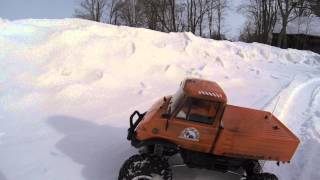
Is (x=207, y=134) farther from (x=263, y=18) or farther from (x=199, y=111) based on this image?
(x=263, y=18)

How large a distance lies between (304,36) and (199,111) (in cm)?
4645

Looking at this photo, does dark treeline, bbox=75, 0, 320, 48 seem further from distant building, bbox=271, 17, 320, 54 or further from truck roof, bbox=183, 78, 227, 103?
truck roof, bbox=183, 78, 227, 103

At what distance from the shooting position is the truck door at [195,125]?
576 cm

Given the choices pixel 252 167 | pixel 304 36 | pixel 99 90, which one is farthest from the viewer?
pixel 304 36

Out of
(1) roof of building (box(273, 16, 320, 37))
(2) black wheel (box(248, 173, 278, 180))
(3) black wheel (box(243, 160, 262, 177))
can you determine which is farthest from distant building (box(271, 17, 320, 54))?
(2) black wheel (box(248, 173, 278, 180))

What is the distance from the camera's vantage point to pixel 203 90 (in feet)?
19.7

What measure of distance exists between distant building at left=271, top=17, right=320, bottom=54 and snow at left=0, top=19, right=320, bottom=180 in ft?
109

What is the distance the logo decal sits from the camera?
18.9ft

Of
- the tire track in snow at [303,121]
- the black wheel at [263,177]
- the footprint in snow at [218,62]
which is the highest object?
the footprint in snow at [218,62]

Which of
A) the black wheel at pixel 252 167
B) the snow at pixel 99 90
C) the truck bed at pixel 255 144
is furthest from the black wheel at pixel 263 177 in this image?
the snow at pixel 99 90

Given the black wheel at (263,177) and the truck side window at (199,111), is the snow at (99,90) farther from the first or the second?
the truck side window at (199,111)

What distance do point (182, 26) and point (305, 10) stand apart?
50.1ft

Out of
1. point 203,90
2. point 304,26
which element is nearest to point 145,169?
point 203,90

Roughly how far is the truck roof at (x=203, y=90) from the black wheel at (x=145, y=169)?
106 cm
